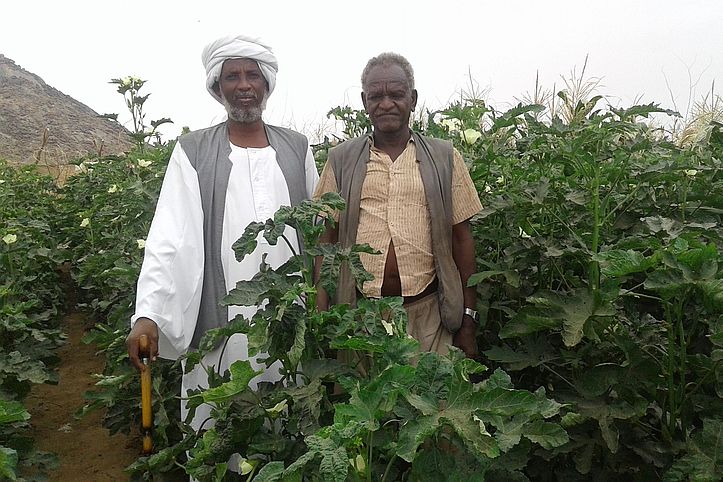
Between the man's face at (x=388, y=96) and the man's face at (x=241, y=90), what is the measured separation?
0.51 m

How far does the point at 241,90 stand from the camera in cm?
265

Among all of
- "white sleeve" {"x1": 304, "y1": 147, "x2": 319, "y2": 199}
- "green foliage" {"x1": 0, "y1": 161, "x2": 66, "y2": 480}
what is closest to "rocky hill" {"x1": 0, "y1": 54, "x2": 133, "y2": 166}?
"green foliage" {"x1": 0, "y1": 161, "x2": 66, "y2": 480}

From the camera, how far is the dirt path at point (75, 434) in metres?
3.28

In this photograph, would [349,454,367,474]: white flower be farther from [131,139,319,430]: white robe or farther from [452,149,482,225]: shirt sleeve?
[452,149,482,225]: shirt sleeve

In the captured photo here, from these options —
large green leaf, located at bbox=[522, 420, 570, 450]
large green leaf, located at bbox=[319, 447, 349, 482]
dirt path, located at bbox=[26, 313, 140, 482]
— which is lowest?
dirt path, located at bbox=[26, 313, 140, 482]

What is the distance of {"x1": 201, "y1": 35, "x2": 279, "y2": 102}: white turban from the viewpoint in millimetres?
2635

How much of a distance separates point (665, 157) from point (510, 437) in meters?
1.24

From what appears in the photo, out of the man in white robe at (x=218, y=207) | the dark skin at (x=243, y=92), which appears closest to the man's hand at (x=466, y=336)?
the man in white robe at (x=218, y=207)

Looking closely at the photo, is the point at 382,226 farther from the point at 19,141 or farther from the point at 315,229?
the point at 19,141

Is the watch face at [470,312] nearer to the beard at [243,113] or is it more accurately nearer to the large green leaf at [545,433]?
the large green leaf at [545,433]

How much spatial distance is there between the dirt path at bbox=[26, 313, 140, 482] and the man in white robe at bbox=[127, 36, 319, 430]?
0.98m

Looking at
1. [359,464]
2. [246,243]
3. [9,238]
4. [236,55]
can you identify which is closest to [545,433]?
[359,464]

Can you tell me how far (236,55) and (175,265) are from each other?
31.7 inches

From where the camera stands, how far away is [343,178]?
7.82 feet
